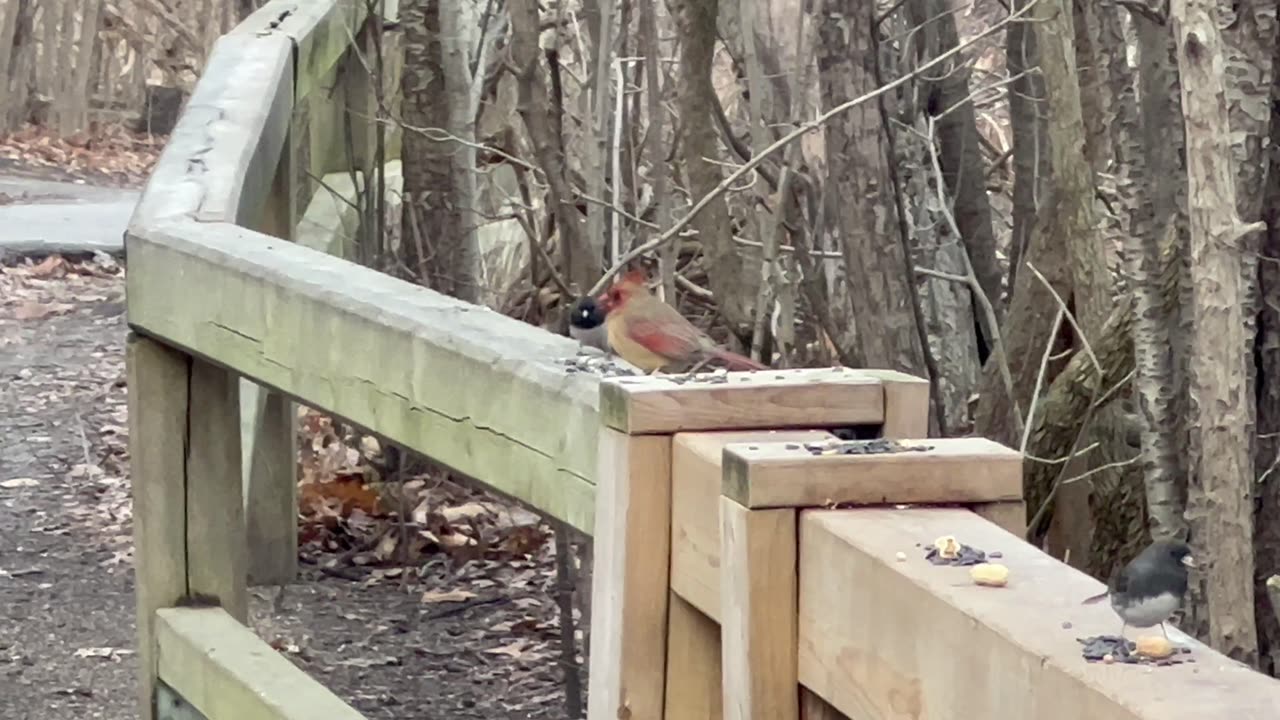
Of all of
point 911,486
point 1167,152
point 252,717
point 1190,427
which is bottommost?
point 252,717

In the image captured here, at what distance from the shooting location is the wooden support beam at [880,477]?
5.33 feet

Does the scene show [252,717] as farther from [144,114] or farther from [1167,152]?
[144,114]

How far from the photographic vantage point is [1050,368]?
16.6 ft

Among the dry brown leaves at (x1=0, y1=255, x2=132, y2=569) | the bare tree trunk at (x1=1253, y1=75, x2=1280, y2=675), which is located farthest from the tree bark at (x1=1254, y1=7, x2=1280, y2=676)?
the dry brown leaves at (x1=0, y1=255, x2=132, y2=569)

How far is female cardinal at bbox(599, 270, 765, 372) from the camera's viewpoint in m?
3.78

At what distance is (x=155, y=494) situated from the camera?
3.20 meters

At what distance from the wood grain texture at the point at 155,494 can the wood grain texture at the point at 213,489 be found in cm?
2

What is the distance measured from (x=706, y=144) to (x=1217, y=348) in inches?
97.1

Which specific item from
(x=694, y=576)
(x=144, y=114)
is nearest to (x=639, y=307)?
(x=694, y=576)

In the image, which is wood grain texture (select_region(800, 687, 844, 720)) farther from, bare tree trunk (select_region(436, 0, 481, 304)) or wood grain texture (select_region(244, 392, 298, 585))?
bare tree trunk (select_region(436, 0, 481, 304))

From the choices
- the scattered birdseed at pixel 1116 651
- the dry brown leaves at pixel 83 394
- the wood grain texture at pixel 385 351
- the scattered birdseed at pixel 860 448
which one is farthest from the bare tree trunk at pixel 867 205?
the scattered birdseed at pixel 1116 651

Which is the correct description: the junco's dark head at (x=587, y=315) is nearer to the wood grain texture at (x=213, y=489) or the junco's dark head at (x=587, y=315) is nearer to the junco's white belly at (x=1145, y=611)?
the wood grain texture at (x=213, y=489)

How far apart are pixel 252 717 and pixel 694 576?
1.16 meters

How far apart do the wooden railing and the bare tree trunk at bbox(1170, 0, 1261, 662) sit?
1101 millimetres
